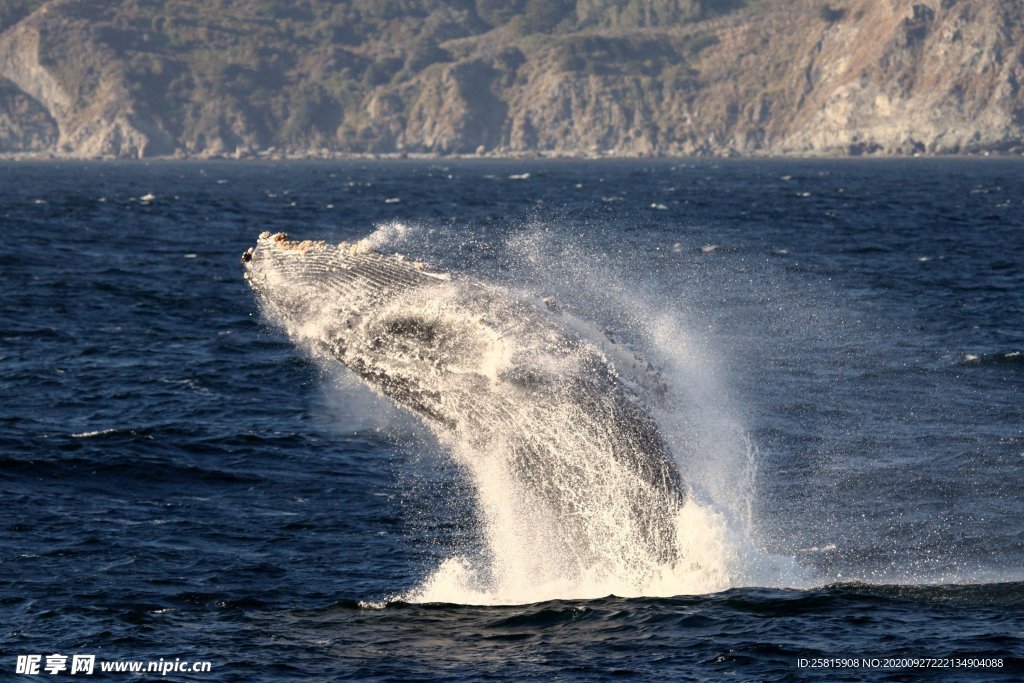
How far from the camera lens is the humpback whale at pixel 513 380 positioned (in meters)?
16.9

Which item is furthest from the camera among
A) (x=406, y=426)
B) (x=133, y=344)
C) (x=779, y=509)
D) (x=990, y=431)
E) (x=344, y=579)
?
(x=133, y=344)

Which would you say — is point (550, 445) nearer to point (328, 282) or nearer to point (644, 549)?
point (644, 549)

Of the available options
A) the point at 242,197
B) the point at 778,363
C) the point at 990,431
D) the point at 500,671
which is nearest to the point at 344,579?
the point at 500,671

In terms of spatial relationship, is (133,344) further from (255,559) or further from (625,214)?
(625,214)

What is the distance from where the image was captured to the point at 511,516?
1995 cm

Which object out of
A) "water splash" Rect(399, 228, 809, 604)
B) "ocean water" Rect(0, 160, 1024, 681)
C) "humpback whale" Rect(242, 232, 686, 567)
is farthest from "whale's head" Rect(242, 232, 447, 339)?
"water splash" Rect(399, 228, 809, 604)

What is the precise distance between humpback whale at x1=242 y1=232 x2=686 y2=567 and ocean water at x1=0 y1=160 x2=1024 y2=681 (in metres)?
0.65

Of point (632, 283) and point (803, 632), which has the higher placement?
point (632, 283)

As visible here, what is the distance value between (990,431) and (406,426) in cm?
1189

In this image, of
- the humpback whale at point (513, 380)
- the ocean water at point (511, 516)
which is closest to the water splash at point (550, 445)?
the humpback whale at point (513, 380)

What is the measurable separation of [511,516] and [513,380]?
11.6ft

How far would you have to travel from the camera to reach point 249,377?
3650 cm

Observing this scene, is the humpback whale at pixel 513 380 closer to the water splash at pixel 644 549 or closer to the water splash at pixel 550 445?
the water splash at pixel 550 445

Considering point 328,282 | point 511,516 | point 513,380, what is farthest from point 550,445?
point 328,282
